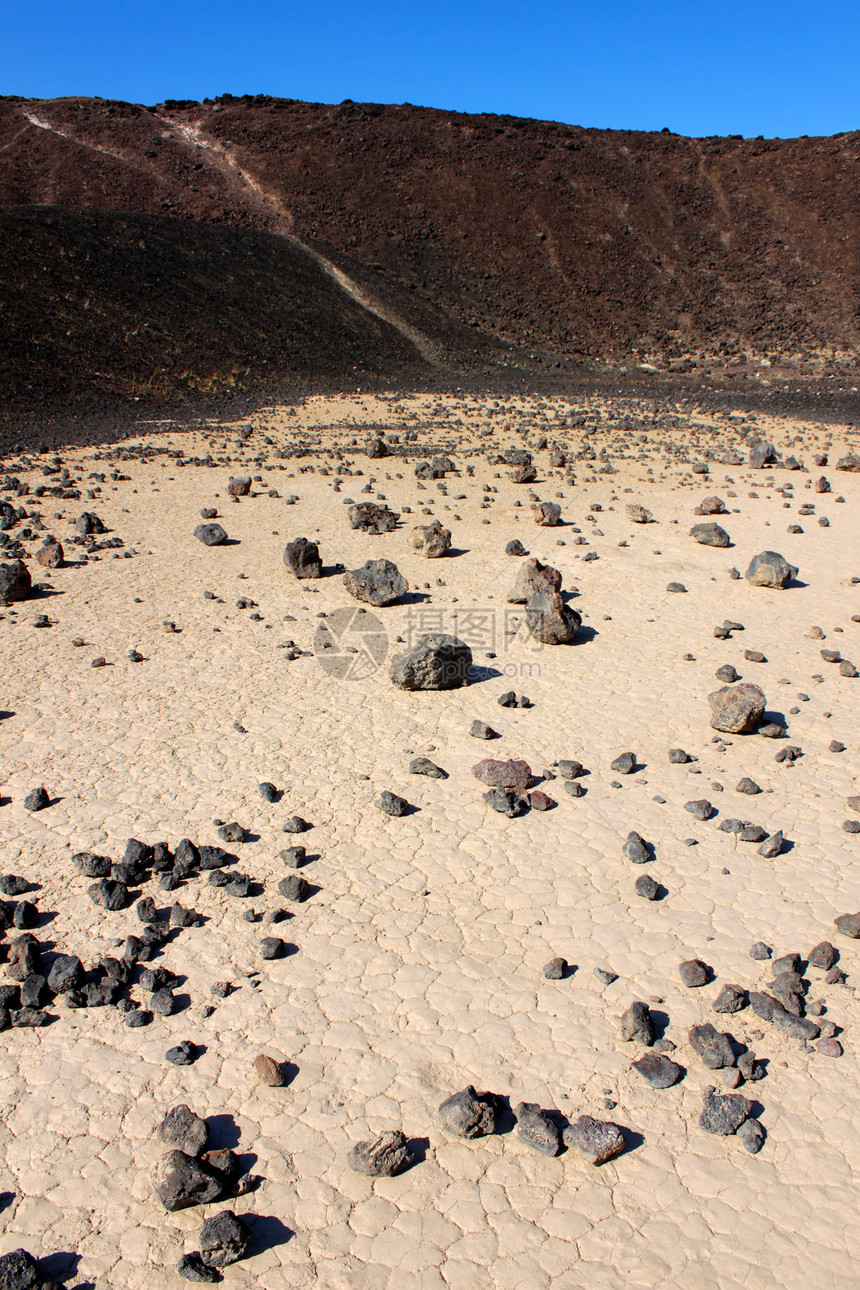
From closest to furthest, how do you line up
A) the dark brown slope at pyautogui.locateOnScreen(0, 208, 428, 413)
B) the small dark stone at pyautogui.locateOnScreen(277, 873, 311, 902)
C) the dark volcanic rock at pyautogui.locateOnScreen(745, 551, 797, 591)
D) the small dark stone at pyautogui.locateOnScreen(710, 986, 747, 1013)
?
the small dark stone at pyautogui.locateOnScreen(710, 986, 747, 1013) < the small dark stone at pyautogui.locateOnScreen(277, 873, 311, 902) < the dark volcanic rock at pyautogui.locateOnScreen(745, 551, 797, 591) < the dark brown slope at pyautogui.locateOnScreen(0, 208, 428, 413)

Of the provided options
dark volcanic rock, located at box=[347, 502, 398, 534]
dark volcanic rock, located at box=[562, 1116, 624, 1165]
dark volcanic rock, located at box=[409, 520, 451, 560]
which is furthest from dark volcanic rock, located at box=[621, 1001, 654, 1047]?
dark volcanic rock, located at box=[347, 502, 398, 534]

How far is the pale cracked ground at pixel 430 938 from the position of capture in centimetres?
315

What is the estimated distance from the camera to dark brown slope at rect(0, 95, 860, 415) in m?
39.4

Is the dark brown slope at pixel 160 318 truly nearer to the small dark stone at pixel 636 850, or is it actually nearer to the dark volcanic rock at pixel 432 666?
the dark volcanic rock at pixel 432 666

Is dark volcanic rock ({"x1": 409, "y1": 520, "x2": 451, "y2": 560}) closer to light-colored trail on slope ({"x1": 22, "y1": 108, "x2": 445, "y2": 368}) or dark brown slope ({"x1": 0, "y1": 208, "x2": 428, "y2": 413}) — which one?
dark brown slope ({"x1": 0, "y1": 208, "x2": 428, "y2": 413})

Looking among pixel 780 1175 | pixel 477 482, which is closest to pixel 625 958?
pixel 780 1175

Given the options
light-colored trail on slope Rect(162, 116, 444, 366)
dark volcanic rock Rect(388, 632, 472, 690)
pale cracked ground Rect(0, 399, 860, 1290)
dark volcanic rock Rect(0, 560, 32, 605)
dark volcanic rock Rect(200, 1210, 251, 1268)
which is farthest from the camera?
light-colored trail on slope Rect(162, 116, 444, 366)

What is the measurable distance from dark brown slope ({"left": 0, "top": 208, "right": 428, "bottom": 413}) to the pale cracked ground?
50.4 feet

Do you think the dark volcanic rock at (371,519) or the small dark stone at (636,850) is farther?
the dark volcanic rock at (371,519)

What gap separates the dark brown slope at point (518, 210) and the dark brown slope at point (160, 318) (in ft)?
16.2

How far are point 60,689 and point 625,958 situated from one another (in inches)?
197

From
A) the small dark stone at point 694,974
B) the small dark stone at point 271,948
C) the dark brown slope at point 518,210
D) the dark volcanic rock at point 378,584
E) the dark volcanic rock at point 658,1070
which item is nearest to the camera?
the dark volcanic rock at point 658,1070

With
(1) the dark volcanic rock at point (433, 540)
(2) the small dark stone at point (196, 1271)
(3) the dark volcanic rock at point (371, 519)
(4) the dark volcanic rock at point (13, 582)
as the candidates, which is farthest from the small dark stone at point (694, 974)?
(3) the dark volcanic rock at point (371, 519)

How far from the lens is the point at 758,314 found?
140 feet
